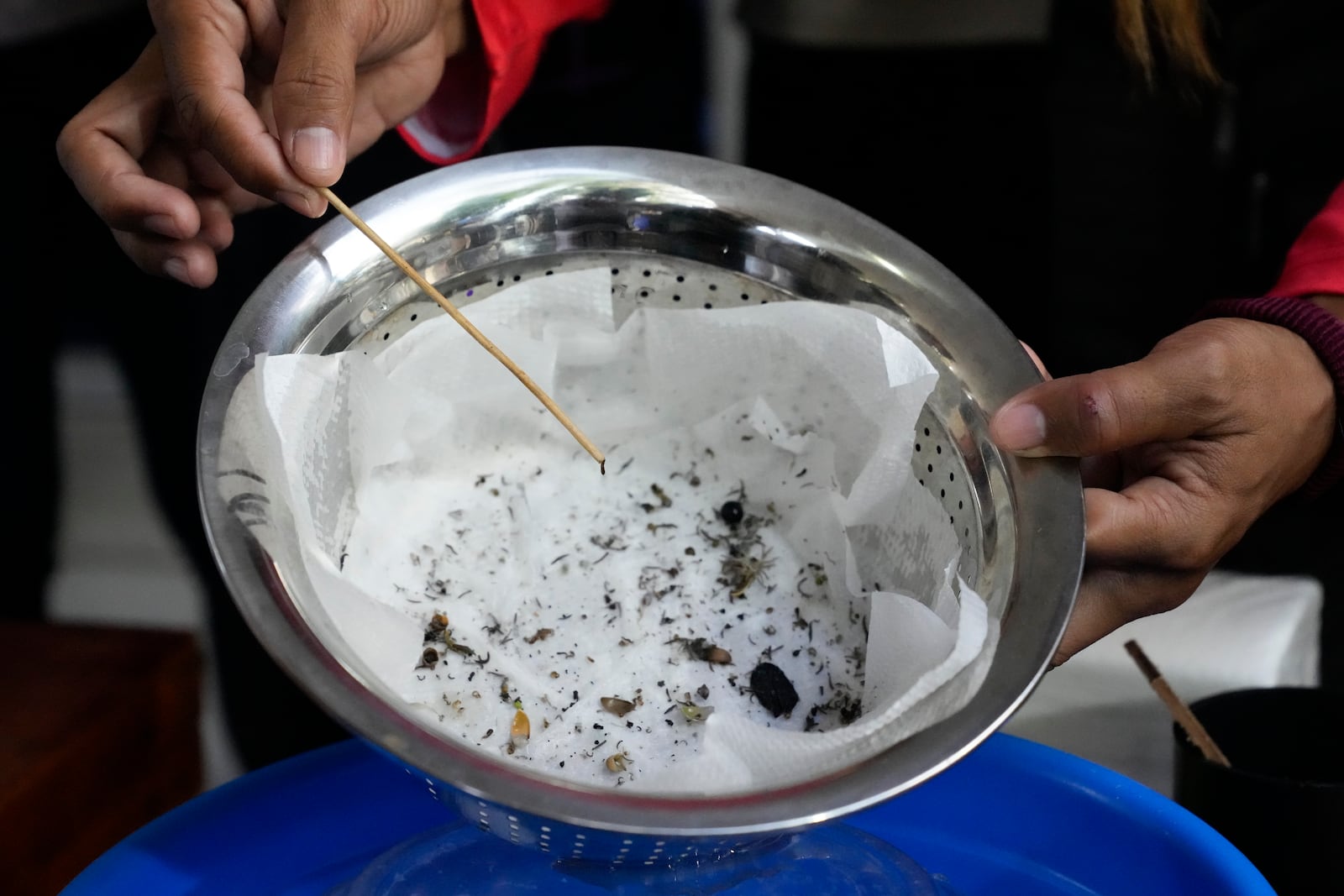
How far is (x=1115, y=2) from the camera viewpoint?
1.98 ft

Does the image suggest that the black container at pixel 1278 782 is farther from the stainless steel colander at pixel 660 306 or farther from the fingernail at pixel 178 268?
the fingernail at pixel 178 268

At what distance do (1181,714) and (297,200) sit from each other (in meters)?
0.46

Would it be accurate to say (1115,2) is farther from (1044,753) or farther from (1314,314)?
(1044,753)

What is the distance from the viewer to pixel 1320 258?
505 mm

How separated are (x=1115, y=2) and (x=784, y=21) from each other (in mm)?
431

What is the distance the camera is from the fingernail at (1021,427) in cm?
41

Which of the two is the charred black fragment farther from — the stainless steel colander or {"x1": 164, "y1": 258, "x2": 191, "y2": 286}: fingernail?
{"x1": 164, "y1": 258, "x2": 191, "y2": 286}: fingernail

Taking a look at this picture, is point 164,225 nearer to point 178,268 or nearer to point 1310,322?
point 178,268

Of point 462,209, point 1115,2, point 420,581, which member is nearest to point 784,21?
point 1115,2

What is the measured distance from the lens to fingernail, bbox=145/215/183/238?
1.64ft

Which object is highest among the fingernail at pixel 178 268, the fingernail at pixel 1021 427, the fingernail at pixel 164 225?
the fingernail at pixel 1021 427

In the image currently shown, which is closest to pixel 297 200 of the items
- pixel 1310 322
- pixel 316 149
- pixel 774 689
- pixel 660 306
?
pixel 316 149

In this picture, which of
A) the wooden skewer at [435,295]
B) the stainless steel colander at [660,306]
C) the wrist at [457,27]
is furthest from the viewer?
the wrist at [457,27]

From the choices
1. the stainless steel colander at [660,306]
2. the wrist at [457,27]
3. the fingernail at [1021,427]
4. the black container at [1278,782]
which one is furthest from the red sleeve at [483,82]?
the black container at [1278,782]
